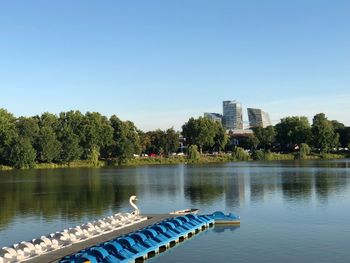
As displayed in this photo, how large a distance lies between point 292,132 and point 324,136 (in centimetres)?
1050

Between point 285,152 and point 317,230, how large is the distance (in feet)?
487

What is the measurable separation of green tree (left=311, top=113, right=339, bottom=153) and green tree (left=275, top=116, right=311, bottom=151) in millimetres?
2211

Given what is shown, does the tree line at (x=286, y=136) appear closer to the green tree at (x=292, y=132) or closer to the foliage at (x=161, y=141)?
the green tree at (x=292, y=132)

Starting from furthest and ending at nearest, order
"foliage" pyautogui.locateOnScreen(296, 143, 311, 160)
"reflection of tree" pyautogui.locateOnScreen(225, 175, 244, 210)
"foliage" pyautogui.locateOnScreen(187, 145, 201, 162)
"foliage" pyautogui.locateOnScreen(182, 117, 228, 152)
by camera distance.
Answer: "foliage" pyautogui.locateOnScreen(296, 143, 311, 160) < "foliage" pyautogui.locateOnScreen(182, 117, 228, 152) < "foliage" pyautogui.locateOnScreen(187, 145, 201, 162) < "reflection of tree" pyautogui.locateOnScreen(225, 175, 244, 210)

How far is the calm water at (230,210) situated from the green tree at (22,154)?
50.8 metres

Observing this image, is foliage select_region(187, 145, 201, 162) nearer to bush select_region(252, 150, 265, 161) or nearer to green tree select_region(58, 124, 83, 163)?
bush select_region(252, 150, 265, 161)

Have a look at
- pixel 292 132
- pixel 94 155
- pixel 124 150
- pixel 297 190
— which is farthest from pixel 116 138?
pixel 297 190

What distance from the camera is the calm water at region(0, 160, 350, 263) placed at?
2518 cm

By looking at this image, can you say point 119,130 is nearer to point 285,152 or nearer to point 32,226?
point 285,152

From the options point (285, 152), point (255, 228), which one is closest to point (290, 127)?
point (285, 152)

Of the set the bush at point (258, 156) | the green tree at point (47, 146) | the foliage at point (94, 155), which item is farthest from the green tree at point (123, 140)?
the bush at point (258, 156)

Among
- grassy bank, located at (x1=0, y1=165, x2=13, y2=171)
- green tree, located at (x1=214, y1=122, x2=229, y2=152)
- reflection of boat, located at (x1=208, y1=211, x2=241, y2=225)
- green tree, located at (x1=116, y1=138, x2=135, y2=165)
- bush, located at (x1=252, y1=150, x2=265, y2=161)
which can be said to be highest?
green tree, located at (x1=214, y1=122, x2=229, y2=152)

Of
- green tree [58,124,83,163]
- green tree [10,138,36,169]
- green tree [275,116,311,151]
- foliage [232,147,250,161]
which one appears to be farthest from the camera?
green tree [275,116,311,151]

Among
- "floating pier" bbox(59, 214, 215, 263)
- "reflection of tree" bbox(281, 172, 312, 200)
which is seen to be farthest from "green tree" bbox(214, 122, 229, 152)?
"floating pier" bbox(59, 214, 215, 263)
